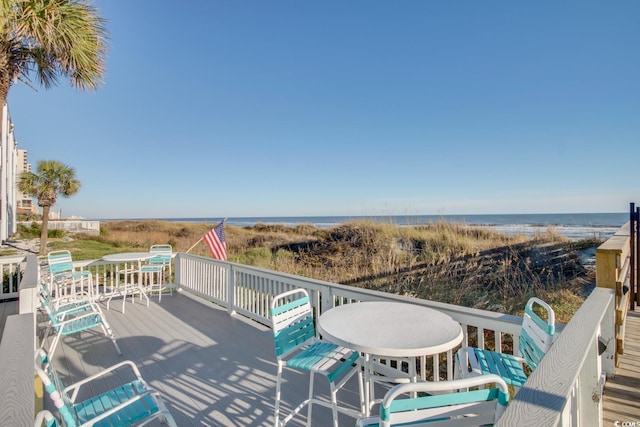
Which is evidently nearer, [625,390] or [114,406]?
[114,406]

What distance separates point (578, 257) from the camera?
7.50 meters

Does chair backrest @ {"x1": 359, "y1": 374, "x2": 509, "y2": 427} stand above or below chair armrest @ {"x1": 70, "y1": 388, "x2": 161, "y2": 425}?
above

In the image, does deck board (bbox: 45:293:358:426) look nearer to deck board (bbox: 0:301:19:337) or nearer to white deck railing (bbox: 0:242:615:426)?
white deck railing (bbox: 0:242:615:426)

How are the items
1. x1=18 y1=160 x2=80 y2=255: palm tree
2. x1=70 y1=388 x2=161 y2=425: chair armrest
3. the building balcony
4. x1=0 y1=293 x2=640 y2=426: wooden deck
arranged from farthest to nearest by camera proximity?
x1=18 y1=160 x2=80 y2=255: palm tree → x1=0 y1=293 x2=640 y2=426: wooden deck → x1=70 y1=388 x2=161 y2=425: chair armrest → the building balcony

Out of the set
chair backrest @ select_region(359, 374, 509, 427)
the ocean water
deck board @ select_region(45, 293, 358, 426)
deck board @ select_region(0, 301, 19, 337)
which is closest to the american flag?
deck board @ select_region(45, 293, 358, 426)

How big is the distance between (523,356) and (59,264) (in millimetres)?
6416

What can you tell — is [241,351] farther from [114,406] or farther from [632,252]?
[632,252]

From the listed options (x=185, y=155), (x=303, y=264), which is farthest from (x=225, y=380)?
(x=185, y=155)

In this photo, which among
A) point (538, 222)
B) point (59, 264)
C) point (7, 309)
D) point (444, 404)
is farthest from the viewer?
point (538, 222)

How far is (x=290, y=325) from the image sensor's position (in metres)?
2.18

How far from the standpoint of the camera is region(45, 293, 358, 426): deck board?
2385mm

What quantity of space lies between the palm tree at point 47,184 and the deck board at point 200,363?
929cm

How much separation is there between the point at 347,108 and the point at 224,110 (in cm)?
399

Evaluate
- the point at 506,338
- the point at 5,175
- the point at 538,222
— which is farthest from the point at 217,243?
the point at 538,222
